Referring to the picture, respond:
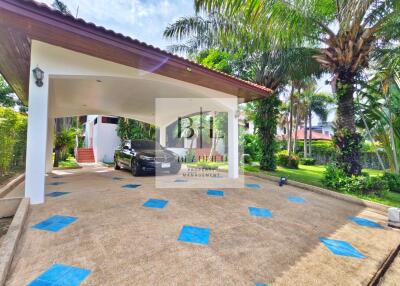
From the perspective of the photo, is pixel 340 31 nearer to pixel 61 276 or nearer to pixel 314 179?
pixel 314 179

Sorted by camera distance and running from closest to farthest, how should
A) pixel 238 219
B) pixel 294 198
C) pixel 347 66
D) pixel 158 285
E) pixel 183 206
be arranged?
pixel 158 285
pixel 238 219
pixel 183 206
pixel 294 198
pixel 347 66

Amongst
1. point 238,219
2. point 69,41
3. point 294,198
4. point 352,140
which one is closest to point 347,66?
point 352,140

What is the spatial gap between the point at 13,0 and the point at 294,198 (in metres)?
7.08

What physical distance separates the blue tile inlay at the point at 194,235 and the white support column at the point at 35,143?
10.7 ft

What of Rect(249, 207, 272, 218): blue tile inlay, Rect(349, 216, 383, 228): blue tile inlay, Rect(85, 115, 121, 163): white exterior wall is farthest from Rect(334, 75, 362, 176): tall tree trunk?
Rect(85, 115, 121, 163): white exterior wall

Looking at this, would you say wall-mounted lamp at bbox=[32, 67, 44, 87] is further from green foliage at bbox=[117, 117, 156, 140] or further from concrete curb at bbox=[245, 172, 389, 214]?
green foliage at bbox=[117, 117, 156, 140]

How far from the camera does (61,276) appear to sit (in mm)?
2053

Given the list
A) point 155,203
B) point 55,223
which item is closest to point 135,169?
point 155,203

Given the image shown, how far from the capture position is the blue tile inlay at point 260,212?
4124 mm

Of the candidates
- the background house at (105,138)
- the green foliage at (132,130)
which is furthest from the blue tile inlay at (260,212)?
the background house at (105,138)

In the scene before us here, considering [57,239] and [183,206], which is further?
[183,206]

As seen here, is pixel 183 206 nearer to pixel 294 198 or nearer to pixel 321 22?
pixel 294 198

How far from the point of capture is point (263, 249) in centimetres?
278

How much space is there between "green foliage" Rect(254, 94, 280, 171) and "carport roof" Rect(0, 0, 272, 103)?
14.0 ft
